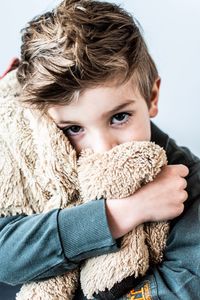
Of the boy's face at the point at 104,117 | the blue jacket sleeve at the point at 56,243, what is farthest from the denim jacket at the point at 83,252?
the boy's face at the point at 104,117

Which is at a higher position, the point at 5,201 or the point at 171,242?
the point at 5,201

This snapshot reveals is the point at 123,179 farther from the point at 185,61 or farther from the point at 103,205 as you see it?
the point at 185,61

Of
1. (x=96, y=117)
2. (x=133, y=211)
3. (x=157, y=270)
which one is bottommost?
(x=157, y=270)

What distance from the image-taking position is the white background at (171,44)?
3.88ft

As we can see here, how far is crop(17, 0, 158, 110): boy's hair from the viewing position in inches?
30.1

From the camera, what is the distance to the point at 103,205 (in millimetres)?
765

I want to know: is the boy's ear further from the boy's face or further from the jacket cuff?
the jacket cuff

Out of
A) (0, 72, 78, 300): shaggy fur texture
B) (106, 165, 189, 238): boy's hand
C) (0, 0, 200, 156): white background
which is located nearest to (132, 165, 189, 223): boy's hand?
(106, 165, 189, 238): boy's hand

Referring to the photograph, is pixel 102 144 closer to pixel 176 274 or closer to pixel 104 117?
pixel 104 117

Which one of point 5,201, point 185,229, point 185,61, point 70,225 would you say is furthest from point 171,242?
point 185,61

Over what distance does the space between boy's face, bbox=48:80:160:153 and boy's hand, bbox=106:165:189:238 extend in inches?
2.9

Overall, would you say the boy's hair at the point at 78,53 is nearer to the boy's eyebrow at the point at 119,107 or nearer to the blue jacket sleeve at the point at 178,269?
the boy's eyebrow at the point at 119,107

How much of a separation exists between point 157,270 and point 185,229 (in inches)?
2.9

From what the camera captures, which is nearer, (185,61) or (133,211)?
(133,211)
